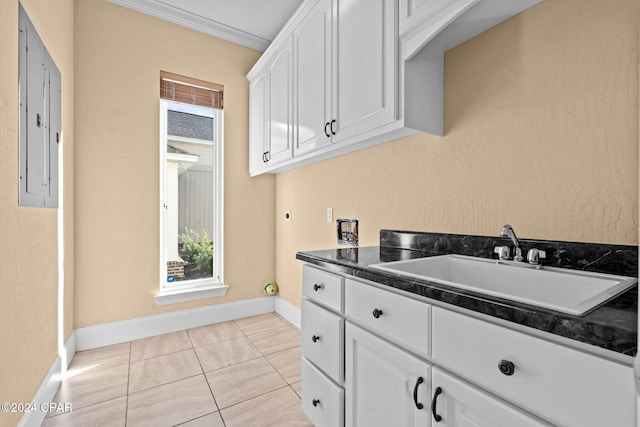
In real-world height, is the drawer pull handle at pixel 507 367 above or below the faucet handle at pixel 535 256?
below

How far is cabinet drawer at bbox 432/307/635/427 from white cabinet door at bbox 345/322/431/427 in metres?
0.14

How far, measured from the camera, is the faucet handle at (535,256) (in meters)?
1.09

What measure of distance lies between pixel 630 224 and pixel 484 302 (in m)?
0.68

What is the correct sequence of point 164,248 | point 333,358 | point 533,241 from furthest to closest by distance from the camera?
1. point 164,248
2. point 333,358
3. point 533,241

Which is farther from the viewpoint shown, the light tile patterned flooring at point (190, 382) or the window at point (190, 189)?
the window at point (190, 189)

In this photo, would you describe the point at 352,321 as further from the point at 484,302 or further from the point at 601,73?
the point at 601,73

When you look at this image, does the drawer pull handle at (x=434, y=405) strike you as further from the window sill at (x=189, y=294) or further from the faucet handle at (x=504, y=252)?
the window sill at (x=189, y=294)

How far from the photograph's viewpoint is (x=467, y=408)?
77 cm

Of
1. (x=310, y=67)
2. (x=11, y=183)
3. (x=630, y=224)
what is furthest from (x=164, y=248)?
(x=630, y=224)

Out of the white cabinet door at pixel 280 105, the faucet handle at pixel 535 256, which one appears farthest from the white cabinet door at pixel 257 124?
the faucet handle at pixel 535 256

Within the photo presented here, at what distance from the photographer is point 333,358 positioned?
1283 mm

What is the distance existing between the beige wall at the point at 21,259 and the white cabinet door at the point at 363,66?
143 centimetres

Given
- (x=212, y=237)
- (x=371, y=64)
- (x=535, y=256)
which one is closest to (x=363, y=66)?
(x=371, y=64)

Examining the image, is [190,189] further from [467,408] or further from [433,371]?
[467,408]
